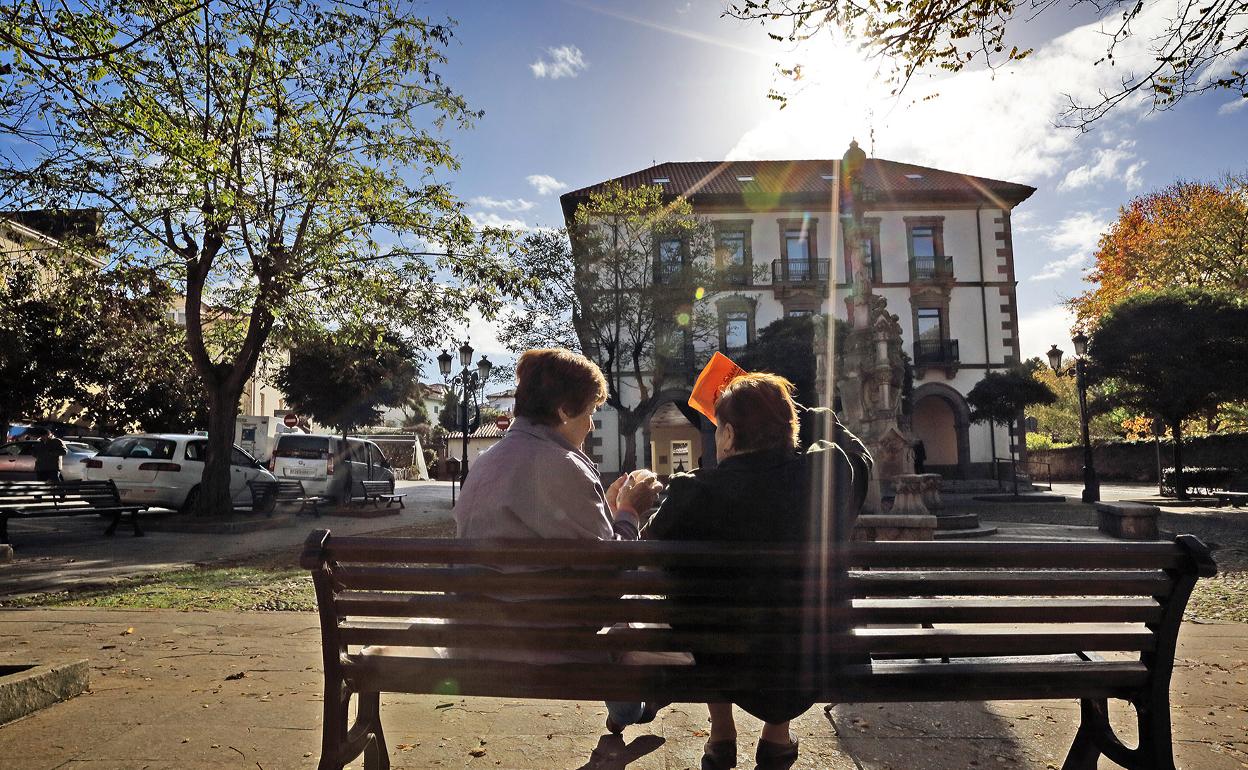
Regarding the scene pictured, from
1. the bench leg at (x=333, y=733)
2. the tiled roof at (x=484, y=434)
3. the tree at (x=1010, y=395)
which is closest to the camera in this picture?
the bench leg at (x=333, y=733)

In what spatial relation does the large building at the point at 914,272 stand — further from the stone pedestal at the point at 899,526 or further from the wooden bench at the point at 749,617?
the wooden bench at the point at 749,617

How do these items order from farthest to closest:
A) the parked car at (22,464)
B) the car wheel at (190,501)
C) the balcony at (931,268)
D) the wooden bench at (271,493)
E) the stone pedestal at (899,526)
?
the balcony at (931,268) → the parked car at (22,464) → the wooden bench at (271,493) → the car wheel at (190,501) → the stone pedestal at (899,526)

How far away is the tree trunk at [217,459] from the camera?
13.2m

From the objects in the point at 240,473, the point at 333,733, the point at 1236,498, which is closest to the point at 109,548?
the point at 240,473

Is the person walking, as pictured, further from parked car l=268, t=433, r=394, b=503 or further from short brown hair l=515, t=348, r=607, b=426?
short brown hair l=515, t=348, r=607, b=426

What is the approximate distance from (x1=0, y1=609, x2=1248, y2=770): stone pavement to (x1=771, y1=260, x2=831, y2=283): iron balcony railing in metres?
29.9

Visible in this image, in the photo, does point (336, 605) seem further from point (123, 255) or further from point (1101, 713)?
point (123, 255)

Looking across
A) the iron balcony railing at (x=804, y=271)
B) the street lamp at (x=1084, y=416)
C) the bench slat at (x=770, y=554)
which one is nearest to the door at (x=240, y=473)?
the bench slat at (x=770, y=554)

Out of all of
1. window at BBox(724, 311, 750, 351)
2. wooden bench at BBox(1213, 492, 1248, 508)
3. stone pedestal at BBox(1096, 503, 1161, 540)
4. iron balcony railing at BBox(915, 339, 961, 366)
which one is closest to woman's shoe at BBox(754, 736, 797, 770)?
stone pedestal at BBox(1096, 503, 1161, 540)

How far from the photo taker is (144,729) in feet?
10.2

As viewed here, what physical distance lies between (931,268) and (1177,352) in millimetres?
15135

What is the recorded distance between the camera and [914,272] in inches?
1318

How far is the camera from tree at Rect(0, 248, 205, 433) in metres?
11.8

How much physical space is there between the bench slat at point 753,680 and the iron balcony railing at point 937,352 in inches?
1280
